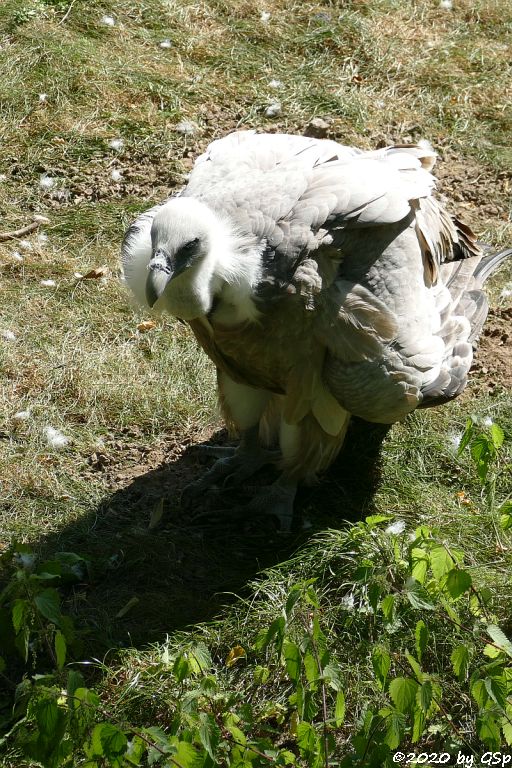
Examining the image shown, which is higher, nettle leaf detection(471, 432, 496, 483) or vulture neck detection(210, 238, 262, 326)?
vulture neck detection(210, 238, 262, 326)

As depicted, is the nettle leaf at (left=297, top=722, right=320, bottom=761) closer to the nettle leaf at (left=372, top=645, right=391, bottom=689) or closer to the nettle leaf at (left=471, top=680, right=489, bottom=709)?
the nettle leaf at (left=372, top=645, right=391, bottom=689)

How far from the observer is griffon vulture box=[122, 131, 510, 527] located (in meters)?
3.70

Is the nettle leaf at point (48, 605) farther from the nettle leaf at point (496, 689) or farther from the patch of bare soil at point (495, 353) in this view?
the patch of bare soil at point (495, 353)

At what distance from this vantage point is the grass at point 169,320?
4.09 metres

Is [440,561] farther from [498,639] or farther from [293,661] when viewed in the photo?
[293,661]

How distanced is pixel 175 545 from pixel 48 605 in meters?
0.97

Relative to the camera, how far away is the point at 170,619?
3.99 meters

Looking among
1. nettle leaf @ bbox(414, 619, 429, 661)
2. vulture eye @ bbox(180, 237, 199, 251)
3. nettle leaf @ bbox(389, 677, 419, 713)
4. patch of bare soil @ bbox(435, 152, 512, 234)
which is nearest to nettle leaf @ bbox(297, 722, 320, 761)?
nettle leaf @ bbox(389, 677, 419, 713)

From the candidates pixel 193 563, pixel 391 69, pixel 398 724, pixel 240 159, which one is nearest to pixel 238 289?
pixel 240 159

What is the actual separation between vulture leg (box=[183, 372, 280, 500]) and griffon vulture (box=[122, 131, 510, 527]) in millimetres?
12

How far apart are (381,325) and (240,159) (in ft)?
2.88

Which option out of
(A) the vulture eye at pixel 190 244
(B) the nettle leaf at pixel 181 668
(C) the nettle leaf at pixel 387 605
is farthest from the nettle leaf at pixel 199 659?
(A) the vulture eye at pixel 190 244

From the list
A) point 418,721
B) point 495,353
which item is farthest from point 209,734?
point 495,353

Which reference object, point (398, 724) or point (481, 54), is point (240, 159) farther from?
point (481, 54)
